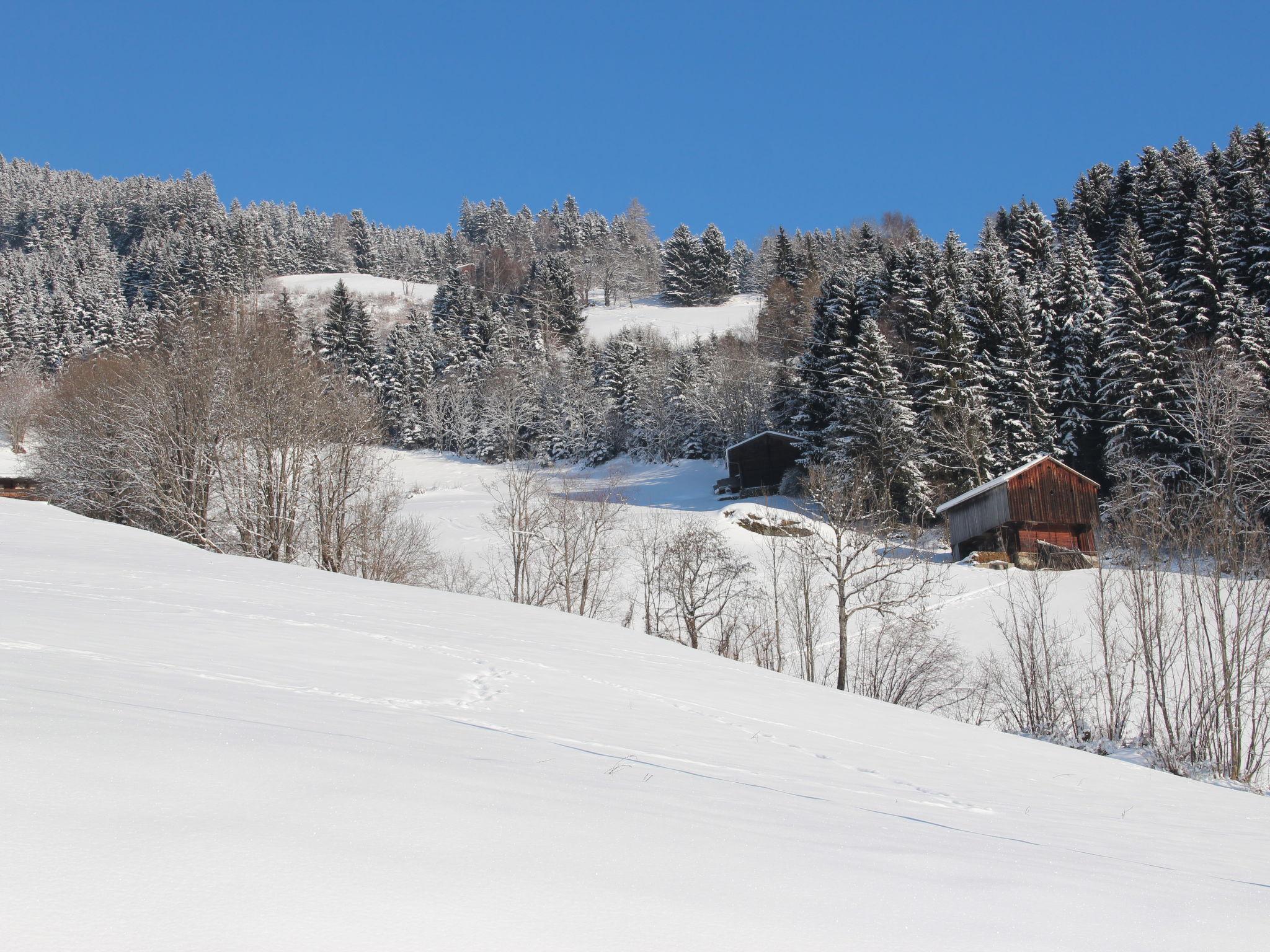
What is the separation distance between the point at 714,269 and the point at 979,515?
8076cm

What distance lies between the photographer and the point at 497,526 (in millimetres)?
42781

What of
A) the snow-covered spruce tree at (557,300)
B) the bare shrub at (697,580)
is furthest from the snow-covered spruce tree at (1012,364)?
the snow-covered spruce tree at (557,300)

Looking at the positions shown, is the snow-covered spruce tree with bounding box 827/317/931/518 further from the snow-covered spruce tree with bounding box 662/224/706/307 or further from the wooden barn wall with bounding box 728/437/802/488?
the snow-covered spruce tree with bounding box 662/224/706/307

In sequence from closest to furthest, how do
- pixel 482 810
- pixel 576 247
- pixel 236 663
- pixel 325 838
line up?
1. pixel 325 838
2. pixel 482 810
3. pixel 236 663
4. pixel 576 247

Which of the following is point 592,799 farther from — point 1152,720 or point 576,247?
point 576,247

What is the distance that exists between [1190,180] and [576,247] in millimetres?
97925

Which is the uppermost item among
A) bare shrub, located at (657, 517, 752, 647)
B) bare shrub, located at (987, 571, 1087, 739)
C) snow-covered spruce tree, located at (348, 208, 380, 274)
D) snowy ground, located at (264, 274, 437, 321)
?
snow-covered spruce tree, located at (348, 208, 380, 274)

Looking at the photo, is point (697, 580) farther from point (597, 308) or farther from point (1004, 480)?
point (597, 308)

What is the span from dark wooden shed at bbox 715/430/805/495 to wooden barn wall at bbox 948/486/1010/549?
12.1m

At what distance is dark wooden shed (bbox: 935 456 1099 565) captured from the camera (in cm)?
4047

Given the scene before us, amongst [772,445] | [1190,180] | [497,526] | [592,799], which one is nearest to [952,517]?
[772,445]

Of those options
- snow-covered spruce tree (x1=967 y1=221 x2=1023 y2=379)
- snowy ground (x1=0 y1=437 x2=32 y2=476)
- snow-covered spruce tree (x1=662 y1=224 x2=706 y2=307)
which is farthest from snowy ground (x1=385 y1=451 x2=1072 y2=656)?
snow-covered spruce tree (x1=662 y1=224 x2=706 y2=307)

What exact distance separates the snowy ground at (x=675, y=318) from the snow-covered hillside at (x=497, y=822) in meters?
89.0

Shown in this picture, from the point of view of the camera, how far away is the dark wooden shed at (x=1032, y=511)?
40469mm
